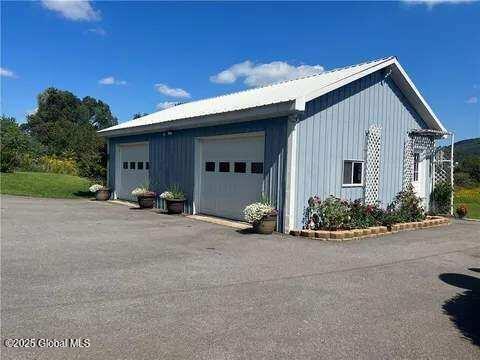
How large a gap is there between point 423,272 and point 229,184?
6829mm

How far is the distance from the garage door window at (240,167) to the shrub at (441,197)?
7.74 m

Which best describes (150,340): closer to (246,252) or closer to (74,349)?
(74,349)

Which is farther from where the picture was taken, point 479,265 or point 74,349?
point 479,265

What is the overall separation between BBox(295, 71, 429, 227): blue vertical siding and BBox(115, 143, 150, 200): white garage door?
8.06 meters

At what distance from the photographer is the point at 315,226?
11133mm

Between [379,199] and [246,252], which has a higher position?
[379,199]

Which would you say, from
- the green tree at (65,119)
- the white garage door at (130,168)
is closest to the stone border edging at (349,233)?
the white garage door at (130,168)

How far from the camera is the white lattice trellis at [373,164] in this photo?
41.4 feet

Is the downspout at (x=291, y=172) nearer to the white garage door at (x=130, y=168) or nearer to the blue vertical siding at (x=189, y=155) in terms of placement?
the blue vertical siding at (x=189, y=155)

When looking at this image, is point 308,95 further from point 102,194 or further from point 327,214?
point 102,194

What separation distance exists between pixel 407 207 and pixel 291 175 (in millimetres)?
4621

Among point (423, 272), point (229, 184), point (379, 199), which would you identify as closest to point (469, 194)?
point (379, 199)

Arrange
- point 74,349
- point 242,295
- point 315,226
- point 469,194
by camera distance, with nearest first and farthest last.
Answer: point 74,349, point 242,295, point 315,226, point 469,194

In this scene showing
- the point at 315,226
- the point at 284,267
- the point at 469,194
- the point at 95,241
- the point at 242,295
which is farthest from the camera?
the point at 469,194
